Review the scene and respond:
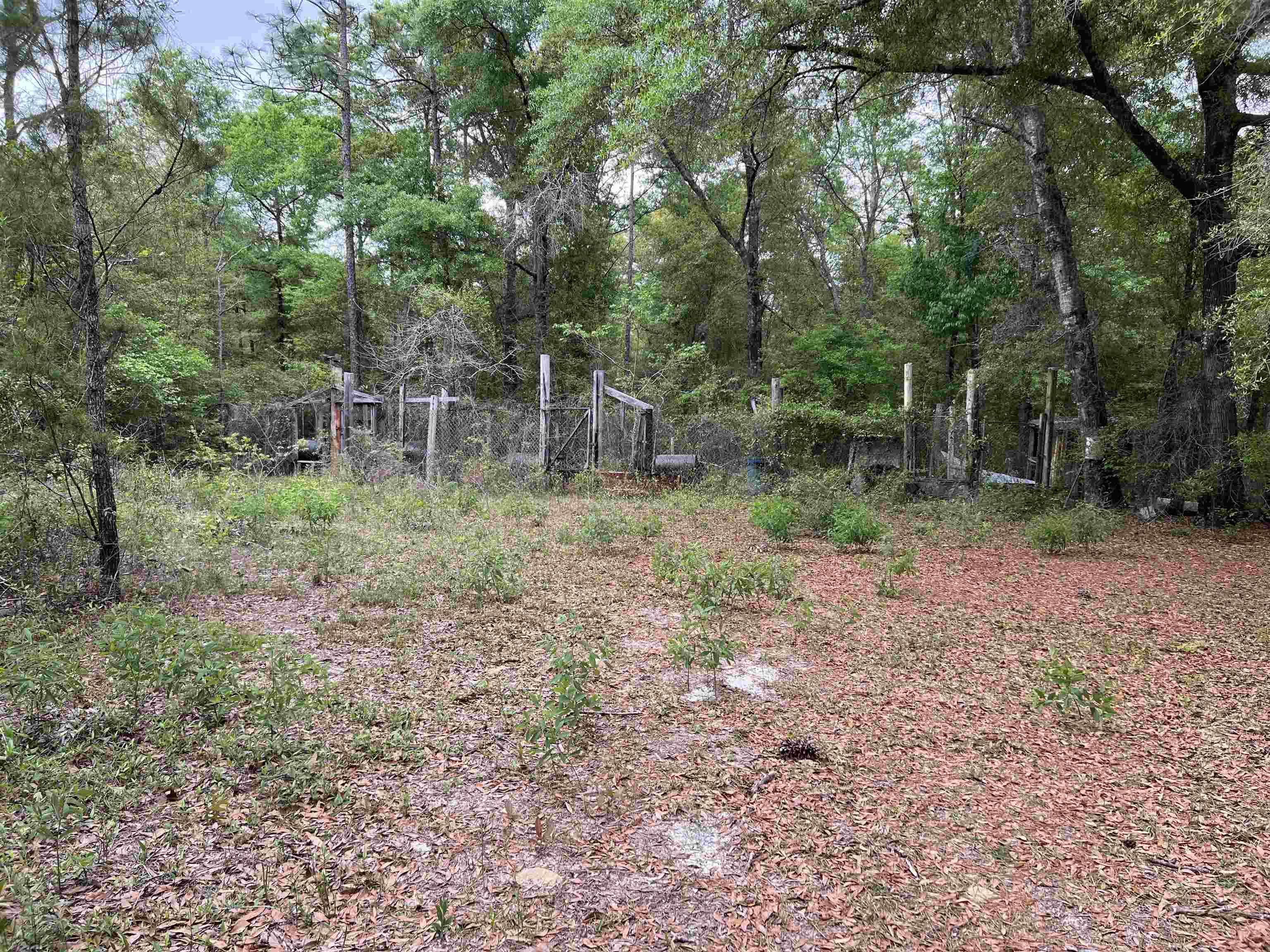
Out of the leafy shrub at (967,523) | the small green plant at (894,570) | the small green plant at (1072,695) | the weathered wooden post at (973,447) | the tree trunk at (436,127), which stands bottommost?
the small green plant at (1072,695)

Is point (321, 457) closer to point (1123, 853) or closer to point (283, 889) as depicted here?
point (283, 889)

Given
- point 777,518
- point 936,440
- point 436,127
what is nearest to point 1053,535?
point 777,518

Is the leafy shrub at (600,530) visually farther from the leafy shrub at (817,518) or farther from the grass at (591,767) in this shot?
the leafy shrub at (817,518)

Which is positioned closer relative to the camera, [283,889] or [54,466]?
[283,889]

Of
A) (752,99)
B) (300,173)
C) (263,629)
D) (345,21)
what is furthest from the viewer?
(300,173)

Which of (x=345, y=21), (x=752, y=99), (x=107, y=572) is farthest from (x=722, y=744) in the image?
(x=345, y=21)

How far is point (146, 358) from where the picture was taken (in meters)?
13.2

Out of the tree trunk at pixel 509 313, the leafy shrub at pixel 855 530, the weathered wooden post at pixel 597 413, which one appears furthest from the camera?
the tree trunk at pixel 509 313

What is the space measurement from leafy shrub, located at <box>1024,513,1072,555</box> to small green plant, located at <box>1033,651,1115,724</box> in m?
4.22

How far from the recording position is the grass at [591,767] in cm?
217

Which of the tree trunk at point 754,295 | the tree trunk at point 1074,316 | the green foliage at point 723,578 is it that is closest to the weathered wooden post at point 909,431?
the tree trunk at point 1074,316

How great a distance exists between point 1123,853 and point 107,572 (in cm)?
599

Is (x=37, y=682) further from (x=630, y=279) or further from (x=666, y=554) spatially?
(x=630, y=279)

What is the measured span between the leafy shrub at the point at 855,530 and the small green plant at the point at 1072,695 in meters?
3.66
